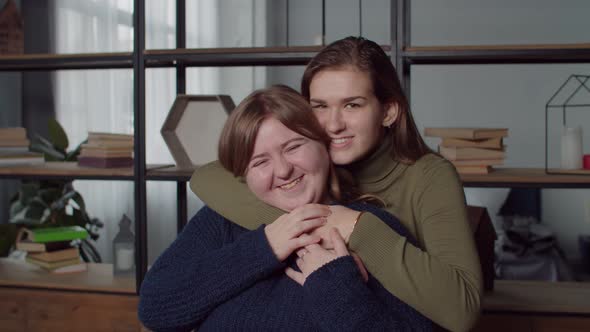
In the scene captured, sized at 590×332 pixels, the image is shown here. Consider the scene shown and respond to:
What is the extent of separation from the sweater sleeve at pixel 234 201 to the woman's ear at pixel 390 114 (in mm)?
415

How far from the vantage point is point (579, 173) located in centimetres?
230

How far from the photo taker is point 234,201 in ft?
4.74

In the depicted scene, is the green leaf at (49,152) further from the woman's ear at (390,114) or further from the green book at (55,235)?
the woman's ear at (390,114)

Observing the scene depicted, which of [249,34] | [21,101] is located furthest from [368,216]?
[249,34]

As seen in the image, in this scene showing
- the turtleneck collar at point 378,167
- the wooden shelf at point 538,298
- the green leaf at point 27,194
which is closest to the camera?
the turtleneck collar at point 378,167

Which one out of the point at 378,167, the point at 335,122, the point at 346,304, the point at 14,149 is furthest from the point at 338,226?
the point at 14,149

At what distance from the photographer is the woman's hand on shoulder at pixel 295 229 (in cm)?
125

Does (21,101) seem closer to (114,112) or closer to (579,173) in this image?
(114,112)

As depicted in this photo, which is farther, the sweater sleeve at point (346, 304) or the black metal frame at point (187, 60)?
the black metal frame at point (187, 60)

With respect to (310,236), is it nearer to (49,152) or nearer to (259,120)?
(259,120)

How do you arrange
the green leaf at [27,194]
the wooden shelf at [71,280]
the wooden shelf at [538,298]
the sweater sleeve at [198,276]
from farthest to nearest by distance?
the green leaf at [27,194]
the wooden shelf at [71,280]
the wooden shelf at [538,298]
the sweater sleeve at [198,276]

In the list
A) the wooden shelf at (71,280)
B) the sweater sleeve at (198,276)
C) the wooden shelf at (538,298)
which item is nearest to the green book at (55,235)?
the wooden shelf at (71,280)

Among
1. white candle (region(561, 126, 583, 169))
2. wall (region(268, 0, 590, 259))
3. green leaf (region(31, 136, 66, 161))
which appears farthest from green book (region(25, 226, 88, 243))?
wall (region(268, 0, 590, 259))

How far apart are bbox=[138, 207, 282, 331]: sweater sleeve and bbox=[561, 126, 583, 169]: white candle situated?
60.2 inches
